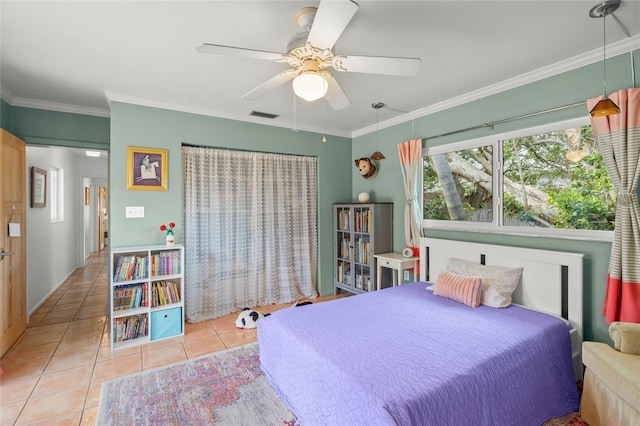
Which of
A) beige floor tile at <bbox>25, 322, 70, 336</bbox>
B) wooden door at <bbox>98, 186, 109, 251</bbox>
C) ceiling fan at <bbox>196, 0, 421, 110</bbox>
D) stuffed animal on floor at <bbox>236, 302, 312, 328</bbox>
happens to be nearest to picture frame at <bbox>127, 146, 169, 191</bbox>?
stuffed animal on floor at <bbox>236, 302, 312, 328</bbox>

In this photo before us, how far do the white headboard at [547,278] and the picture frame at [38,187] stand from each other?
17.6 feet

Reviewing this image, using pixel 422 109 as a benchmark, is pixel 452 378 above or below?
below

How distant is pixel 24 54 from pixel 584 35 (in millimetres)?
4104

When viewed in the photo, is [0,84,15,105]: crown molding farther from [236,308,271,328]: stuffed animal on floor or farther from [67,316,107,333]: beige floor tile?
[236,308,271,328]: stuffed animal on floor

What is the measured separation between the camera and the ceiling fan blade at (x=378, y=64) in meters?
1.71

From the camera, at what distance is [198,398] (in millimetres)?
2162

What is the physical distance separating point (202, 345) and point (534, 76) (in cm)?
401

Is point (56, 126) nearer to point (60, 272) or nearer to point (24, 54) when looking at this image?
point (24, 54)

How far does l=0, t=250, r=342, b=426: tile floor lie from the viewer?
2.04 metres

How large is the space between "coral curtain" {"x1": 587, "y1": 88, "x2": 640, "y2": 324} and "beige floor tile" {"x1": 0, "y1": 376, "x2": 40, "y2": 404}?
4.27 m

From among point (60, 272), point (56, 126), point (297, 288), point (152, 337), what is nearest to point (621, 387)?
point (297, 288)

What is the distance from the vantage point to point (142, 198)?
3236 mm

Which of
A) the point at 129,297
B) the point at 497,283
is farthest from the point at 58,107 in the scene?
the point at 497,283

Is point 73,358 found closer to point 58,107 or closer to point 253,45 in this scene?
point 58,107
